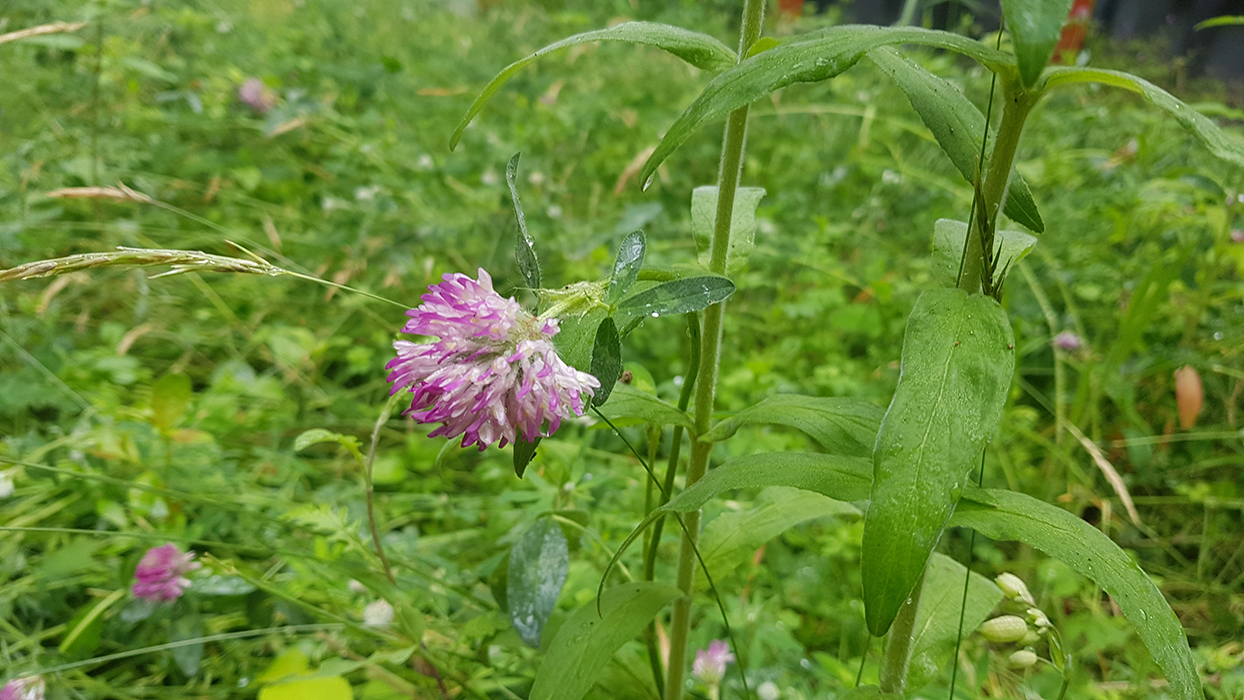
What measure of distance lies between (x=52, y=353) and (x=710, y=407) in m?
1.15

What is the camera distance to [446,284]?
0.43 m

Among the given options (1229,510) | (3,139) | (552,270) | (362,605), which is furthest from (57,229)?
(1229,510)

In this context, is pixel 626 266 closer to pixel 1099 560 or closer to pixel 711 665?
pixel 1099 560

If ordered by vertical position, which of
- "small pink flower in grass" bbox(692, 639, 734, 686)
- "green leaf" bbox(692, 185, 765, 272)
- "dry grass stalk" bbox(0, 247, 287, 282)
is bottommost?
"small pink flower in grass" bbox(692, 639, 734, 686)

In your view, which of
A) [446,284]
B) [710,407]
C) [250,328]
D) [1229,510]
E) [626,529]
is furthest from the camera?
[250,328]

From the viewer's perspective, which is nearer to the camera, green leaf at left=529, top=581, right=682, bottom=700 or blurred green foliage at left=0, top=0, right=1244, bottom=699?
green leaf at left=529, top=581, right=682, bottom=700

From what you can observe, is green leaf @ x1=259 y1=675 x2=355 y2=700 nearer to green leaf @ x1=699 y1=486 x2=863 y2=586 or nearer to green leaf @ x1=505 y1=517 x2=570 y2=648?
green leaf @ x1=505 y1=517 x2=570 y2=648

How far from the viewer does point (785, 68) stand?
0.42m

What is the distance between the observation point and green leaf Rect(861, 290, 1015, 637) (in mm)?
371

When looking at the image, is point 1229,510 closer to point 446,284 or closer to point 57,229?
point 446,284

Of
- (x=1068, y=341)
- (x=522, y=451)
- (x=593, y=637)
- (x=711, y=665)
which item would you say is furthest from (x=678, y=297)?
(x=1068, y=341)

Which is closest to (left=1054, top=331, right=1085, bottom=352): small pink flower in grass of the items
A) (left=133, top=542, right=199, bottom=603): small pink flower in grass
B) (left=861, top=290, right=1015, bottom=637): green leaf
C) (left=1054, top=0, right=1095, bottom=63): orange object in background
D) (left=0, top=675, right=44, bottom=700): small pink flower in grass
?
(left=861, top=290, right=1015, bottom=637): green leaf

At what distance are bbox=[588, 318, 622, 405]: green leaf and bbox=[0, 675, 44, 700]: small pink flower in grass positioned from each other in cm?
69

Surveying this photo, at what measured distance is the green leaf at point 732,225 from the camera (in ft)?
1.97
